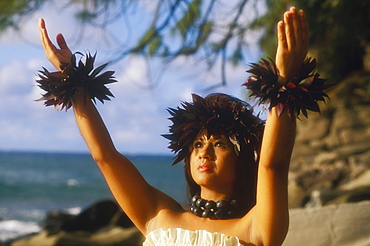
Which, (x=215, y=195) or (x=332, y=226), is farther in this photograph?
(x=332, y=226)

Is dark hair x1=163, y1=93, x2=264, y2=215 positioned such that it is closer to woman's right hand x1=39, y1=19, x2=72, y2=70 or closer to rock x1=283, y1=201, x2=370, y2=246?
woman's right hand x1=39, y1=19, x2=72, y2=70

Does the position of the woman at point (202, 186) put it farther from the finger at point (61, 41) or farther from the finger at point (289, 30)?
the finger at point (289, 30)

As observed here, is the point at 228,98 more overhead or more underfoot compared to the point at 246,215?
more overhead

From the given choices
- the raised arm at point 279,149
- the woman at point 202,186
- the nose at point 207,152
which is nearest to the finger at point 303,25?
the raised arm at point 279,149

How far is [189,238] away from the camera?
5.36 feet

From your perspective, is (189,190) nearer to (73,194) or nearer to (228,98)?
(228,98)

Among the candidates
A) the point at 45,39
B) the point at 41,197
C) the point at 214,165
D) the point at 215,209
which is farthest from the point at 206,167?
the point at 41,197

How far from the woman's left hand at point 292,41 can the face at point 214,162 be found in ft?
1.25

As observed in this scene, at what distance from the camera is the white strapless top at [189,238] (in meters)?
1.61

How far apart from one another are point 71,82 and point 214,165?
19.5 inches

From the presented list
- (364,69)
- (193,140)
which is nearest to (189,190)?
(193,140)

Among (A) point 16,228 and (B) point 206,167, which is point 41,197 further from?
(B) point 206,167

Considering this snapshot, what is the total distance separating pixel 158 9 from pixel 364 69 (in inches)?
169

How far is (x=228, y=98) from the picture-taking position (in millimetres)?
1847
